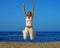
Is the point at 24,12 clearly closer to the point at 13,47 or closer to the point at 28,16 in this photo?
the point at 28,16

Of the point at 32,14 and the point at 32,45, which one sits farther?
the point at 32,45

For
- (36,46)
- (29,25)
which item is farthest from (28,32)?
(36,46)

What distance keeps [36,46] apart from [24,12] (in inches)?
167

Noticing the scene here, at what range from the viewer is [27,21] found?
16.8 metres

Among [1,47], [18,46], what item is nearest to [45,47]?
[18,46]

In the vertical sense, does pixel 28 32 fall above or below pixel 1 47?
above

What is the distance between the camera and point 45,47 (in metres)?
20.0

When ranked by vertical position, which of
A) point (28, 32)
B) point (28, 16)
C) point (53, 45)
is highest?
point (28, 16)

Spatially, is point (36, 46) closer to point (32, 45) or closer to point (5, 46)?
point (32, 45)

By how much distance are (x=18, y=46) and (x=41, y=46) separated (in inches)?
69.4

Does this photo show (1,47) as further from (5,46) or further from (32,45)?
(32,45)

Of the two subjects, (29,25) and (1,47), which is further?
(1,47)

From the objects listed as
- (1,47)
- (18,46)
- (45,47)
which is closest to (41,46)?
(45,47)

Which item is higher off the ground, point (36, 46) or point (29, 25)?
point (29, 25)
